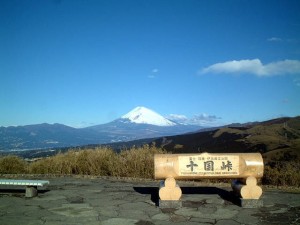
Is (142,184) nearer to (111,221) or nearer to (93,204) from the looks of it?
(93,204)

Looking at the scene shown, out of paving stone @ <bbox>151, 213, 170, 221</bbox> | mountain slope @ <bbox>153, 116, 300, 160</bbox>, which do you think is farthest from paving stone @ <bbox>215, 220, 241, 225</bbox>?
mountain slope @ <bbox>153, 116, 300, 160</bbox>

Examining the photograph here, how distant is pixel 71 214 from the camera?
21.4 ft

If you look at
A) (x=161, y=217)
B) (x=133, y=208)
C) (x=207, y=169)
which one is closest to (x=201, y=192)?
(x=207, y=169)

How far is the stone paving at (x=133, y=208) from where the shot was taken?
6.12 metres

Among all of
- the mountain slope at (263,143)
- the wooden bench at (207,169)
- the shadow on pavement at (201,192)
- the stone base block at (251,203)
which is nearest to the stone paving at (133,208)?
the shadow on pavement at (201,192)

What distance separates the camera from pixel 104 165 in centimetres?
1230

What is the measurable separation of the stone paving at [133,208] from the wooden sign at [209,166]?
0.68m

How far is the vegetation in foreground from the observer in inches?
455

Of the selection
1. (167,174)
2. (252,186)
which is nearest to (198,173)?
(167,174)

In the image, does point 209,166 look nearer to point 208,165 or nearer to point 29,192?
point 208,165

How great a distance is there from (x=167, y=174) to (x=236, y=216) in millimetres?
1579

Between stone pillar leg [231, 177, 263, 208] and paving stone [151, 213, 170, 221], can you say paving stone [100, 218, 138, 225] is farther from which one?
stone pillar leg [231, 177, 263, 208]

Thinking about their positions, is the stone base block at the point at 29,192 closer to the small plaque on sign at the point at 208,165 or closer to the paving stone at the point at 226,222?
the small plaque on sign at the point at 208,165

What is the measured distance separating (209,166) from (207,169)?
0.25ft
